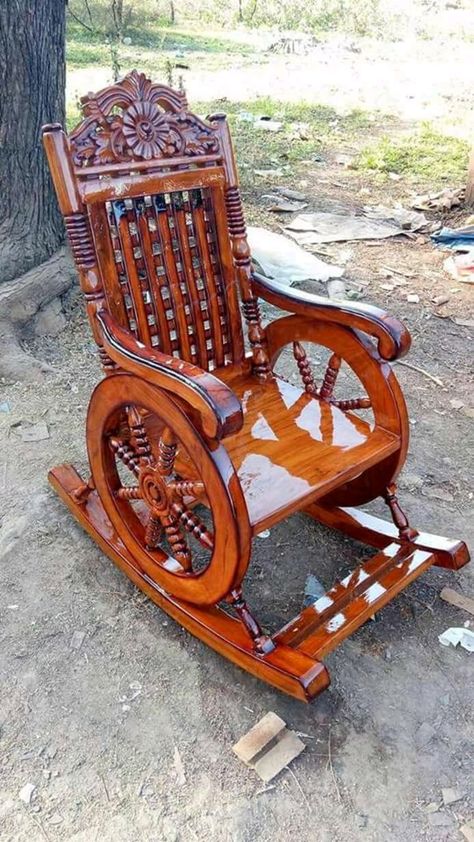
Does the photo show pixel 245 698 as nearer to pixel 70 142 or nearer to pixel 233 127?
pixel 70 142

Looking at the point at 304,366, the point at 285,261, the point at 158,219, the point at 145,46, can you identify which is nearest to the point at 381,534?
the point at 304,366

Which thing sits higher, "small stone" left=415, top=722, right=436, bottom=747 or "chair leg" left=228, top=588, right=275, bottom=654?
"chair leg" left=228, top=588, right=275, bottom=654

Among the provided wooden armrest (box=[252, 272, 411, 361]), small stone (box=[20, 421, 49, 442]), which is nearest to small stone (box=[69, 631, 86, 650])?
small stone (box=[20, 421, 49, 442])

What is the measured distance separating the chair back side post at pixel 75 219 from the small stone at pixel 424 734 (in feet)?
4.25

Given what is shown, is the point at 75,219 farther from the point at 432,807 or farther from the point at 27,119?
the point at 432,807

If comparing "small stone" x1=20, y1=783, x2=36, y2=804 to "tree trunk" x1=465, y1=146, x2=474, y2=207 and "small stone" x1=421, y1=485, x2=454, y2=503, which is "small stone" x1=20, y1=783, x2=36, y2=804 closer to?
"small stone" x1=421, y1=485, x2=454, y2=503

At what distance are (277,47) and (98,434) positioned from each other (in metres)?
11.2

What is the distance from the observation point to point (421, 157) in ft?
21.6

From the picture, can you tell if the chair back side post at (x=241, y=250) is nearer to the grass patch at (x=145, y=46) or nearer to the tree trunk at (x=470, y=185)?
the tree trunk at (x=470, y=185)

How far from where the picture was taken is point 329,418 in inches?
85.5

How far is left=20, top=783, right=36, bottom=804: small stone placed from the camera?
1675mm

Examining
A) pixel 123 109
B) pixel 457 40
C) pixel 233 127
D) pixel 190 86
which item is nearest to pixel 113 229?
pixel 123 109

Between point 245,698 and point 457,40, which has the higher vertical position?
point 457,40

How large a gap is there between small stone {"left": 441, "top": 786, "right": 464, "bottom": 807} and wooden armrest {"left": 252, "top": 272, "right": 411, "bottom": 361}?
1.12 meters
